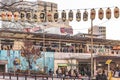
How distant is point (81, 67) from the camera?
7931 centimetres

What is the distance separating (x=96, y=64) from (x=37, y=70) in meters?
11.0

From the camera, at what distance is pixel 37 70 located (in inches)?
2921

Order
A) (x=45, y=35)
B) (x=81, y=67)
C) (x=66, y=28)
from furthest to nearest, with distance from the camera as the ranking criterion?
(x=66, y=28) < (x=45, y=35) < (x=81, y=67)

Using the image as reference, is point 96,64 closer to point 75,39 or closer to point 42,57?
point 42,57

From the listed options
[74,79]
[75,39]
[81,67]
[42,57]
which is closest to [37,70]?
[42,57]

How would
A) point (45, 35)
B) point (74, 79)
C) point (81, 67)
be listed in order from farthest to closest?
point (45, 35) → point (81, 67) → point (74, 79)

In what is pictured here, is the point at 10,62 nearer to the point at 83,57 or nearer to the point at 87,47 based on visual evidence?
the point at 83,57

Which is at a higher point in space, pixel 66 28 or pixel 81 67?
pixel 66 28

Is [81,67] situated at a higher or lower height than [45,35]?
lower

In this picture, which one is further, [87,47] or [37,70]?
[87,47]

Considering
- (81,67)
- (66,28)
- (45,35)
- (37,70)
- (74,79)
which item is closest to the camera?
(74,79)

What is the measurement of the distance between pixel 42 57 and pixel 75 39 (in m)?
18.3

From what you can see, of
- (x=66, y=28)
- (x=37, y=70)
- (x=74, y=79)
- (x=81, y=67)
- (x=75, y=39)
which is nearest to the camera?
(x=74, y=79)

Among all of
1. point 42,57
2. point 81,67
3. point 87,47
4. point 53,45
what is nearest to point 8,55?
point 42,57
